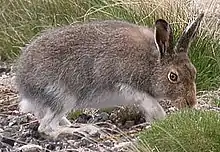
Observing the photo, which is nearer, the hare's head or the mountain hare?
the hare's head

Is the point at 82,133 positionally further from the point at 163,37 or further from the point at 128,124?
the point at 163,37

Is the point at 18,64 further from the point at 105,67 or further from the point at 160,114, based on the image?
the point at 160,114

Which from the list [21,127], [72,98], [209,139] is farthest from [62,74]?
[209,139]

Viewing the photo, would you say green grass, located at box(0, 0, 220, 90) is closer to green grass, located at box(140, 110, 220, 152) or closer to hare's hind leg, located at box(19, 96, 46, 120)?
hare's hind leg, located at box(19, 96, 46, 120)

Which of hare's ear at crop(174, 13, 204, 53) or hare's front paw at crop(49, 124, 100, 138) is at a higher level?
hare's ear at crop(174, 13, 204, 53)

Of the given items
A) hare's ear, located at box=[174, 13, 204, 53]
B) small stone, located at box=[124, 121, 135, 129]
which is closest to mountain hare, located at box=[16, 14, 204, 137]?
hare's ear, located at box=[174, 13, 204, 53]

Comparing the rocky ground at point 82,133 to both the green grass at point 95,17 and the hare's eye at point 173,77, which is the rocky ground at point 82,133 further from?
the green grass at point 95,17

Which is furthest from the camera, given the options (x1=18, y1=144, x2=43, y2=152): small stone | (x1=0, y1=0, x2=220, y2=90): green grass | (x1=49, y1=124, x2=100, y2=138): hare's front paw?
(x1=0, y1=0, x2=220, y2=90): green grass

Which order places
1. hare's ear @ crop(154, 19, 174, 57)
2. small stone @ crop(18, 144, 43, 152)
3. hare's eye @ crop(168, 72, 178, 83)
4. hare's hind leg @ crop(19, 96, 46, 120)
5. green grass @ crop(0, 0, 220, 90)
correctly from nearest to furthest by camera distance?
small stone @ crop(18, 144, 43, 152)
hare's ear @ crop(154, 19, 174, 57)
hare's eye @ crop(168, 72, 178, 83)
hare's hind leg @ crop(19, 96, 46, 120)
green grass @ crop(0, 0, 220, 90)

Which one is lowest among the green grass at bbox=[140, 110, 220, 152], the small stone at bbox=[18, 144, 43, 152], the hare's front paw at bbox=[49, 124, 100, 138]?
the hare's front paw at bbox=[49, 124, 100, 138]
